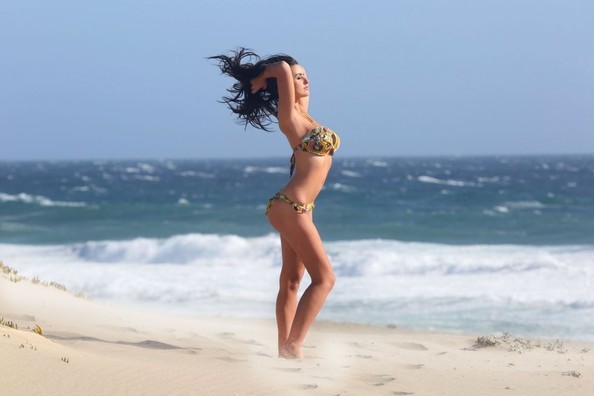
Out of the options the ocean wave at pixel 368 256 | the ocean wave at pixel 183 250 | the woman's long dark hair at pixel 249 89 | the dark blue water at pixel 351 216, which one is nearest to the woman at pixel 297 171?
the woman's long dark hair at pixel 249 89

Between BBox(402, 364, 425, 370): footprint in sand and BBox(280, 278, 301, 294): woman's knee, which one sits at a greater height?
BBox(280, 278, 301, 294): woman's knee

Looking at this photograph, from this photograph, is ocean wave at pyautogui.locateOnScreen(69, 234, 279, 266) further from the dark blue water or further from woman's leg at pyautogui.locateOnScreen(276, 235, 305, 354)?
woman's leg at pyautogui.locateOnScreen(276, 235, 305, 354)

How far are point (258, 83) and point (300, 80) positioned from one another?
0.29 m

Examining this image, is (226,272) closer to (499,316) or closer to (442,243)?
(499,316)

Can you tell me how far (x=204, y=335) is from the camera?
7.87 metres

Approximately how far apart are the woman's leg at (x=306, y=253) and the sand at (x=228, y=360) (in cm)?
33

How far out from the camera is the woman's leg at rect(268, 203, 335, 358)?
5.85 meters

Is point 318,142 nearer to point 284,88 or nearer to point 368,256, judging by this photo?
point 284,88

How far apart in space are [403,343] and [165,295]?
5.88 metres

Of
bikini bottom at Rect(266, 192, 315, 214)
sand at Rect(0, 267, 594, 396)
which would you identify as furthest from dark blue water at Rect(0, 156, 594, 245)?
bikini bottom at Rect(266, 192, 315, 214)

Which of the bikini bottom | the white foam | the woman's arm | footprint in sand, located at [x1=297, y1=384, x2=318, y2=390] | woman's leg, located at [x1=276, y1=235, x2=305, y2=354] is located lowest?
the white foam

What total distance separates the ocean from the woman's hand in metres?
5.07

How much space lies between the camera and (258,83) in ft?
20.2

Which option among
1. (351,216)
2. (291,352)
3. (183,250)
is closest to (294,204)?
(291,352)
